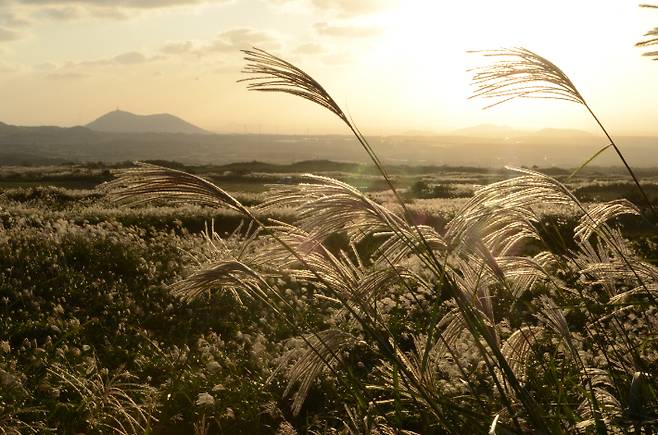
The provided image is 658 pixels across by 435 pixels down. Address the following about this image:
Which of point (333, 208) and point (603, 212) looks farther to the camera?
point (603, 212)

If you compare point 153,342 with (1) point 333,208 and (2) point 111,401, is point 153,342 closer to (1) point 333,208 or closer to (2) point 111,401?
(2) point 111,401

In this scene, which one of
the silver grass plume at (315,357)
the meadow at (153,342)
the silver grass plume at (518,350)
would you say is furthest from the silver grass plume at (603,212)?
the silver grass plume at (315,357)

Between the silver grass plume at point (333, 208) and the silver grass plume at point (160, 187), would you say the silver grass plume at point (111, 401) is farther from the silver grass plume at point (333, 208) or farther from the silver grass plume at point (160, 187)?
the silver grass plume at point (333, 208)

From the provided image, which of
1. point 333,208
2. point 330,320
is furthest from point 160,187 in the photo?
point 330,320

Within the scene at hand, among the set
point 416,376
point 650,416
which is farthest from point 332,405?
point 650,416

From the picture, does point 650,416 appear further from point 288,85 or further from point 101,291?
point 101,291

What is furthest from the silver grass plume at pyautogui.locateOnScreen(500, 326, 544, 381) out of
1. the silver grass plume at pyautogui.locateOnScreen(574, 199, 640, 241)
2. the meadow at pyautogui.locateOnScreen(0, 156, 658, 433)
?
the silver grass plume at pyautogui.locateOnScreen(574, 199, 640, 241)

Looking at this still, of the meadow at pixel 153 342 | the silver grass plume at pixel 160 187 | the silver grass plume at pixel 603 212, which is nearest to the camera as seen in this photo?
the silver grass plume at pixel 160 187

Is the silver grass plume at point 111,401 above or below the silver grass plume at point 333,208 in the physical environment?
below

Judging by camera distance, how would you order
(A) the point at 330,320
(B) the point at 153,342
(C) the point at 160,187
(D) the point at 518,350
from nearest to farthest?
(C) the point at 160,187, (D) the point at 518,350, (B) the point at 153,342, (A) the point at 330,320

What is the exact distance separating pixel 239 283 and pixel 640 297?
411 inches

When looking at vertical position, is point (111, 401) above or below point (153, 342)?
below

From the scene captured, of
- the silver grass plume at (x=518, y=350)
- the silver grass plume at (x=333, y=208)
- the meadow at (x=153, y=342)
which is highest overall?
the silver grass plume at (x=333, y=208)

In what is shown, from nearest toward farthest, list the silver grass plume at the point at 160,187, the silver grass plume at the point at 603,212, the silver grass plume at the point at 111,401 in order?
1. the silver grass plume at the point at 160,187
2. the silver grass plume at the point at 111,401
3. the silver grass plume at the point at 603,212
